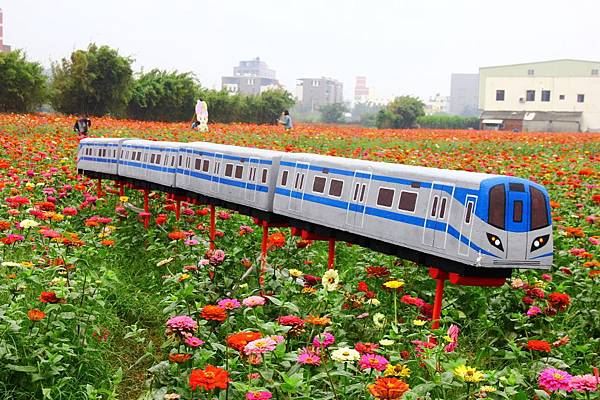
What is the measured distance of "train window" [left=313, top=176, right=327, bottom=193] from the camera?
245 inches

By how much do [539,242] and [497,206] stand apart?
1.27ft

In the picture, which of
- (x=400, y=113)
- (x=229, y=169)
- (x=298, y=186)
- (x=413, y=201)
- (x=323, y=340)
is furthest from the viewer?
(x=400, y=113)

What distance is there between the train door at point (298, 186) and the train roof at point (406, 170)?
0.07 metres

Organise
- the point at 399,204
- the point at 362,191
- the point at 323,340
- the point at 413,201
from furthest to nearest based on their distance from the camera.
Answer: the point at 362,191 < the point at 399,204 < the point at 413,201 < the point at 323,340

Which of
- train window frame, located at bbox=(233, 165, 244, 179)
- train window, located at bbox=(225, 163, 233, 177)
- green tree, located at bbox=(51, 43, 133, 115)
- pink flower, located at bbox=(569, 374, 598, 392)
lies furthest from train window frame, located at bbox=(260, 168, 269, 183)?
green tree, located at bbox=(51, 43, 133, 115)

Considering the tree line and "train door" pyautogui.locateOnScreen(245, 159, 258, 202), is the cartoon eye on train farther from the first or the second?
the tree line

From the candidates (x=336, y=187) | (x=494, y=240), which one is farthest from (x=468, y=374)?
(x=336, y=187)

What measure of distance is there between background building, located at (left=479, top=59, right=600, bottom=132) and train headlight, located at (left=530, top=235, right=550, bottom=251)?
171 ft

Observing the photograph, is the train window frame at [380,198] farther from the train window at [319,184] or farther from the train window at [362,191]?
the train window at [319,184]

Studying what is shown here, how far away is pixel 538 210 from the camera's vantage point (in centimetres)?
489

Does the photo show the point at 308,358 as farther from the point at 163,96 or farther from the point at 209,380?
the point at 163,96

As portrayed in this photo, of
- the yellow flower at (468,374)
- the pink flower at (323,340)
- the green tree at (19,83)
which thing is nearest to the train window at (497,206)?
the pink flower at (323,340)

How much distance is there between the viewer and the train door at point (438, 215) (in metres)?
4.97

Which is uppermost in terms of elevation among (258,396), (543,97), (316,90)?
(316,90)
